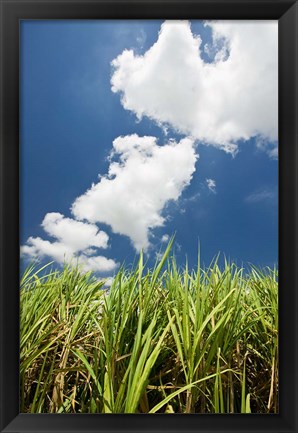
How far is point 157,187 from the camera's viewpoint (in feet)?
4.03

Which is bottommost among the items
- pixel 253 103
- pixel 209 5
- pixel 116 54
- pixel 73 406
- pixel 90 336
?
pixel 73 406

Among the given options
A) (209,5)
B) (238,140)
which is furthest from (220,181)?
Answer: (209,5)

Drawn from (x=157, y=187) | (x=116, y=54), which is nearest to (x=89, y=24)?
(x=116, y=54)

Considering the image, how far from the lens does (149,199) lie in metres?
1.23

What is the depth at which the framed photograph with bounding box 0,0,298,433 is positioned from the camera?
1.21 m

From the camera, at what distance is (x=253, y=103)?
1.24 m

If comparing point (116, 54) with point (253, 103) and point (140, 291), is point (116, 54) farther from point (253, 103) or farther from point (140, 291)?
point (140, 291)

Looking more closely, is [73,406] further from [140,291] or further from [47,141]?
[47,141]

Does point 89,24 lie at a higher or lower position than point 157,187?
higher

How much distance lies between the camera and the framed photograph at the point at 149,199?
121cm

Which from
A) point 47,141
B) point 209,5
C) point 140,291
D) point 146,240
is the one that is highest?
point 209,5

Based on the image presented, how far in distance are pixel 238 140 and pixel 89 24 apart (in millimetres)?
571

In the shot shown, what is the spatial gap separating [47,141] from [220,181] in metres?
0.53

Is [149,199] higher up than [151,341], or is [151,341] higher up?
[149,199]
